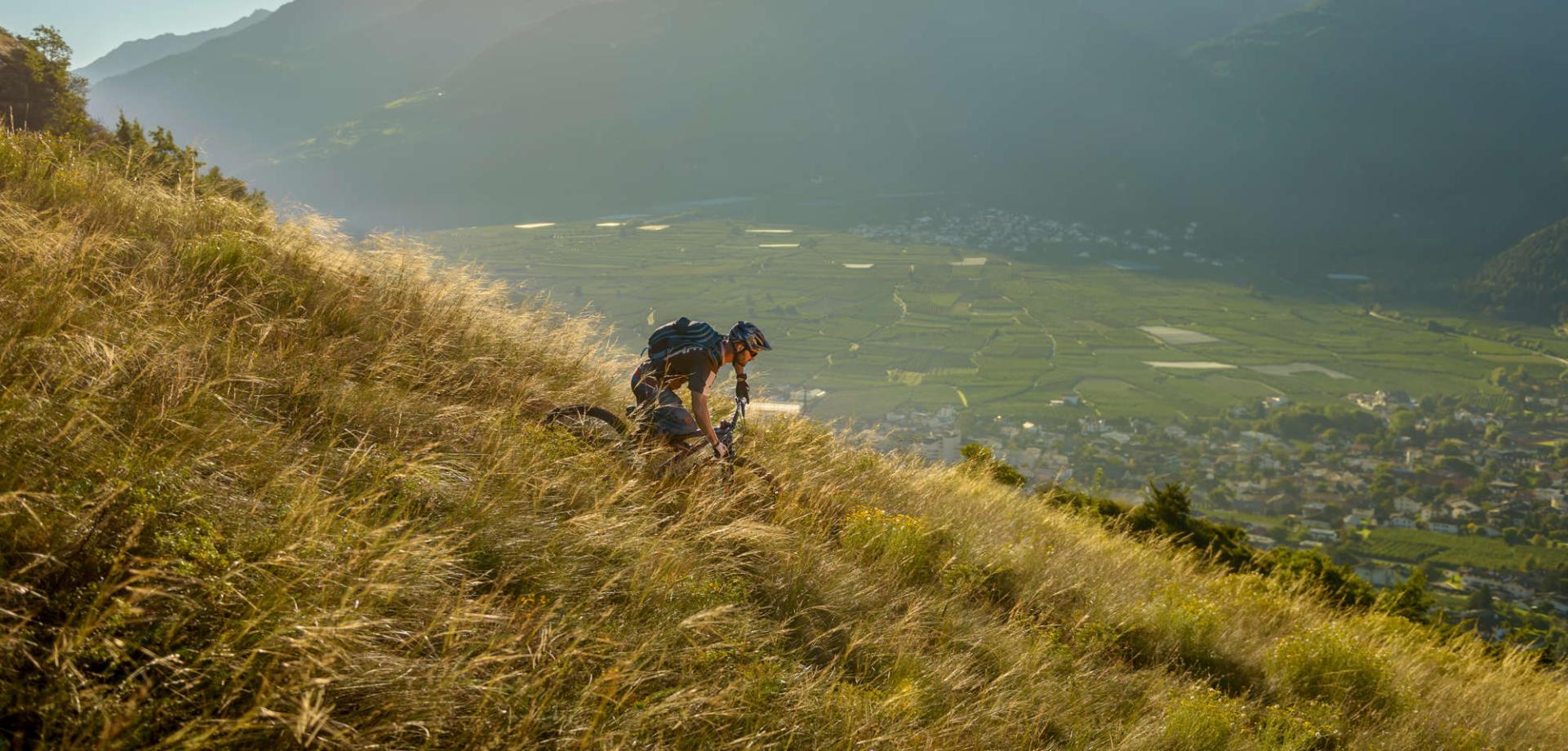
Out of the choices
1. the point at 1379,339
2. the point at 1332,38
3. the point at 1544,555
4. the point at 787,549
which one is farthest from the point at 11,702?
the point at 1332,38

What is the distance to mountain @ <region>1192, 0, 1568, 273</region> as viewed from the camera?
13650 cm

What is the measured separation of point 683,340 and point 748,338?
1.61ft

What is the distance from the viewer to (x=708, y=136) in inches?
6560

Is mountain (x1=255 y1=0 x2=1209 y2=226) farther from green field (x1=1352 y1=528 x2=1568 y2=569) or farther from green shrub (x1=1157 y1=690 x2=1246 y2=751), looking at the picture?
green shrub (x1=1157 y1=690 x2=1246 y2=751)

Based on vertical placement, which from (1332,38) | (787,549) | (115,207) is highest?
(1332,38)

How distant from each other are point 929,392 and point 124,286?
49595 mm

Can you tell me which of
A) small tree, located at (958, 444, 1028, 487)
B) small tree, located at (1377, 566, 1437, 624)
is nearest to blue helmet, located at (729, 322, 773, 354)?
small tree, located at (958, 444, 1028, 487)

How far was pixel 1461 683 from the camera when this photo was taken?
710cm

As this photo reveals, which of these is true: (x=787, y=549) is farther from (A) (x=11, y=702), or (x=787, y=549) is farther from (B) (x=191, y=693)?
(A) (x=11, y=702)

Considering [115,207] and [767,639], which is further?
[115,207]

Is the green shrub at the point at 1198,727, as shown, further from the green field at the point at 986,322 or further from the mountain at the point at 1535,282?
the mountain at the point at 1535,282

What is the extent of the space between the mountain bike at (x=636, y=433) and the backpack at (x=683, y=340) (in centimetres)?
43

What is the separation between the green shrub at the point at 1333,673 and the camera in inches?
229

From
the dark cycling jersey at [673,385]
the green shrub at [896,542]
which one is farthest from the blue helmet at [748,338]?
the green shrub at [896,542]
